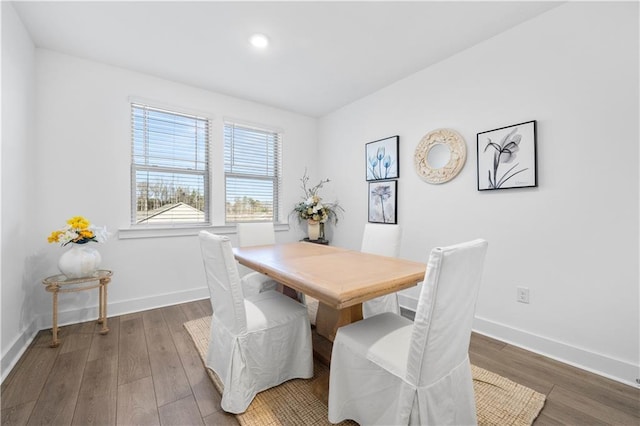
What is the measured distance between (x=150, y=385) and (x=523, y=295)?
2.71 metres

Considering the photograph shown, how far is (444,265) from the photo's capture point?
99 cm

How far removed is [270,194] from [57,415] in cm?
293

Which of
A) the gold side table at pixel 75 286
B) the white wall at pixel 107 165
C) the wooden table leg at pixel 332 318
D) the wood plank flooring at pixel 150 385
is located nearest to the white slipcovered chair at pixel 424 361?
the wooden table leg at pixel 332 318

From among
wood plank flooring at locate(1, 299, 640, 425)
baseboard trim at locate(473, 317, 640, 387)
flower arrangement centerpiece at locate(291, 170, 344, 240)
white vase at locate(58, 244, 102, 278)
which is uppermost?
flower arrangement centerpiece at locate(291, 170, 344, 240)

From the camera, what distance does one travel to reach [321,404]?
1514mm

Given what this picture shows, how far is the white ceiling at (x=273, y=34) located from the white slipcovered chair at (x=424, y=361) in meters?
1.90

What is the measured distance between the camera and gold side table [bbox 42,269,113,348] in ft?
6.99

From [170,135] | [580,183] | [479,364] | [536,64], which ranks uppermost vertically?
[536,64]

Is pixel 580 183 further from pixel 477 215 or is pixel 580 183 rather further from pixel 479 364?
pixel 479 364

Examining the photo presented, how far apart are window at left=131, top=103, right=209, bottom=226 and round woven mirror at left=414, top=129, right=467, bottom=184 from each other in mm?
2496

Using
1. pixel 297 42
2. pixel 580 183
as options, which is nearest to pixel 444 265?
pixel 580 183

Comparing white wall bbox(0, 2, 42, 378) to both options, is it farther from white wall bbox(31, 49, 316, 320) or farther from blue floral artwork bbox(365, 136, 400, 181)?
blue floral artwork bbox(365, 136, 400, 181)

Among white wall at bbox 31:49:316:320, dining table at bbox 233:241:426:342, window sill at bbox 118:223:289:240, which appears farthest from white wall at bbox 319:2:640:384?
white wall at bbox 31:49:316:320

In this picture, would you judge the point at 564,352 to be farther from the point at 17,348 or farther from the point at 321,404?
the point at 17,348
